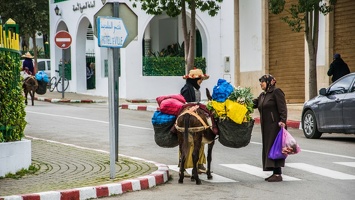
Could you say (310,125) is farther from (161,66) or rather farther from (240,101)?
(161,66)

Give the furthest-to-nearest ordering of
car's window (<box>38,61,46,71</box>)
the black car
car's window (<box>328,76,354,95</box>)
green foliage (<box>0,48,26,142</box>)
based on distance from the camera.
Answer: car's window (<box>38,61,46,71</box>) → car's window (<box>328,76,354,95</box>) → the black car → green foliage (<box>0,48,26,142</box>)

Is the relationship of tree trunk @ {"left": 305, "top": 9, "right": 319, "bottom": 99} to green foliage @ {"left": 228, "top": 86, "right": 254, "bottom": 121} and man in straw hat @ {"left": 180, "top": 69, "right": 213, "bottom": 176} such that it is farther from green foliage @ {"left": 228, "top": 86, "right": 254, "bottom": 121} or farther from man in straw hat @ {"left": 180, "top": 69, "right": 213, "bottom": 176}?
green foliage @ {"left": 228, "top": 86, "right": 254, "bottom": 121}

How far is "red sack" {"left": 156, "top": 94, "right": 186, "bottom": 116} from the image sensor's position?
495 inches

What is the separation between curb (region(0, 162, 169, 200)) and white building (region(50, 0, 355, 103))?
56.0 ft

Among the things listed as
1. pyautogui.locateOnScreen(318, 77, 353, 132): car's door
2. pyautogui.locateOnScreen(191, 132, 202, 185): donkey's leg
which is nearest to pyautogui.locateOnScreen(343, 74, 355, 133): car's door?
pyautogui.locateOnScreen(318, 77, 353, 132): car's door

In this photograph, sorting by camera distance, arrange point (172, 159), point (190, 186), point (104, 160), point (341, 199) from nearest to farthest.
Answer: point (341, 199), point (190, 186), point (104, 160), point (172, 159)

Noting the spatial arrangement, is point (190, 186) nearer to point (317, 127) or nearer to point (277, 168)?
point (277, 168)

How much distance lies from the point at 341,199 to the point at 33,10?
132 feet

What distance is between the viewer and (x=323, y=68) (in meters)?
28.9

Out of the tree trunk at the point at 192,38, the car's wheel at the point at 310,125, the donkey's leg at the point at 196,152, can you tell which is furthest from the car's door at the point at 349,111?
the tree trunk at the point at 192,38

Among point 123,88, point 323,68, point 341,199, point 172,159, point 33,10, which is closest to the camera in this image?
point 341,199

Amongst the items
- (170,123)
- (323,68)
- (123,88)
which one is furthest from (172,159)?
(123,88)

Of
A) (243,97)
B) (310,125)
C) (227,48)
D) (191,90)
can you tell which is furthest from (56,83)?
(243,97)

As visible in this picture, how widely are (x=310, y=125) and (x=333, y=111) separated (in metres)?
1.08
